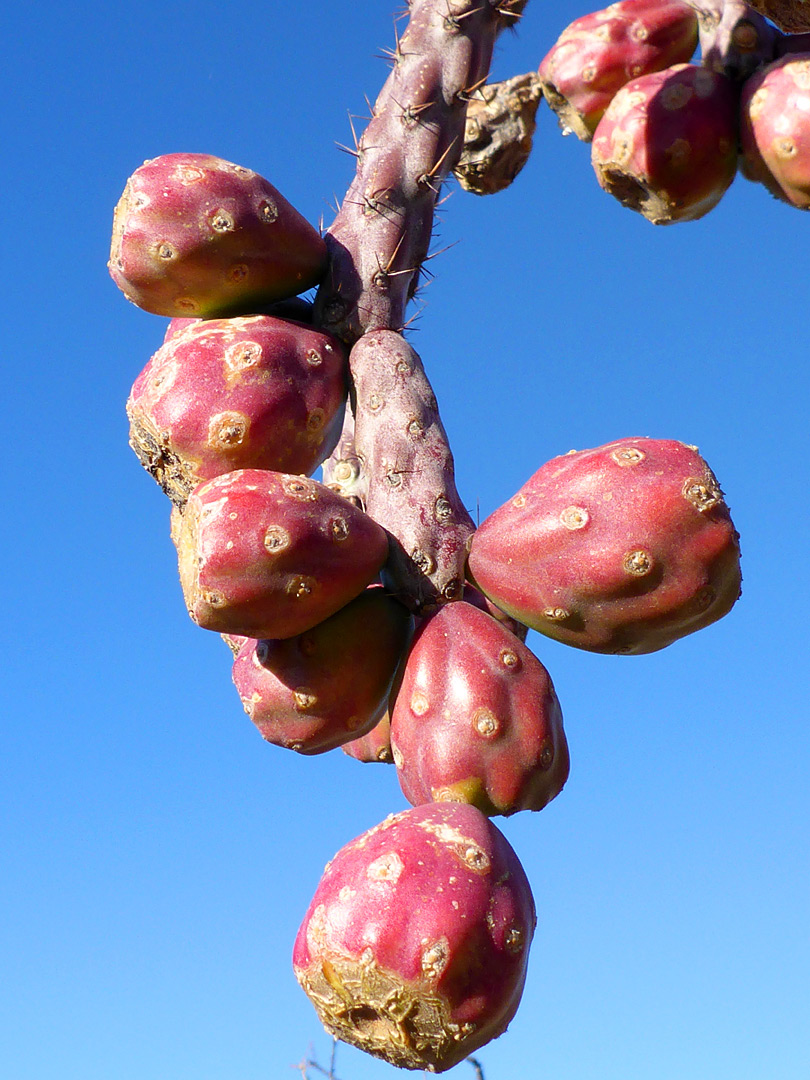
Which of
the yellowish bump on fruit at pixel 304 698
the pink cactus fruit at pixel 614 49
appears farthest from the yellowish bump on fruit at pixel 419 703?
the pink cactus fruit at pixel 614 49

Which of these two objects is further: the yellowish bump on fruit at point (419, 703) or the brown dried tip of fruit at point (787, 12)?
the brown dried tip of fruit at point (787, 12)

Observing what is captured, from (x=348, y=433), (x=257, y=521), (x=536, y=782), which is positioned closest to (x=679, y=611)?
(x=536, y=782)

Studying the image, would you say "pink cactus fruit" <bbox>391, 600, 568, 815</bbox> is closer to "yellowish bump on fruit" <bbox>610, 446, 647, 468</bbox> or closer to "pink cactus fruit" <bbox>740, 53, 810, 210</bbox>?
"yellowish bump on fruit" <bbox>610, 446, 647, 468</bbox>

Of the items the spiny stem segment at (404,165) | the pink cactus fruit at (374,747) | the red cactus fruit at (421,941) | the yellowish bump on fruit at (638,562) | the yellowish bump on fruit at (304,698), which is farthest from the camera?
the spiny stem segment at (404,165)

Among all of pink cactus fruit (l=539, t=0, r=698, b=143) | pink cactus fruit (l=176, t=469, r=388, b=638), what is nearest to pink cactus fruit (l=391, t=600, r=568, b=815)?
pink cactus fruit (l=176, t=469, r=388, b=638)

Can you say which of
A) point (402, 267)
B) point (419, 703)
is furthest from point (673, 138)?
point (419, 703)

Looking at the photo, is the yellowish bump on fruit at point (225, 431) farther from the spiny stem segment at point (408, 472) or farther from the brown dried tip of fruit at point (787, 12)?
the brown dried tip of fruit at point (787, 12)
